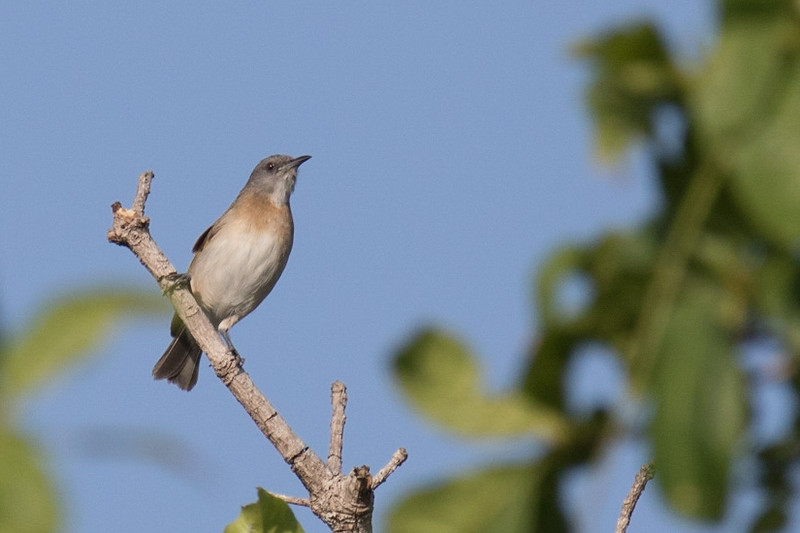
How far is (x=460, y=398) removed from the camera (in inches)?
37.4

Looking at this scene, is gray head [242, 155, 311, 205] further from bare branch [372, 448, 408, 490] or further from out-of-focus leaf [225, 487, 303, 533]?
out-of-focus leaf [225, 487, 303, 533]

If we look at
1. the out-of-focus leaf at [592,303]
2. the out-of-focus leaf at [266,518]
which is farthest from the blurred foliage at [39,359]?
the out-of-focus leaf at [266,518]

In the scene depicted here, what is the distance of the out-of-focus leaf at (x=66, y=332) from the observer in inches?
33.4

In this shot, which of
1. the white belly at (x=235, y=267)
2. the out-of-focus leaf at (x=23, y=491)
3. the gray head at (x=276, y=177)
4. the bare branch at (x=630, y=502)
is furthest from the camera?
the gray head at (x=276, y=177)

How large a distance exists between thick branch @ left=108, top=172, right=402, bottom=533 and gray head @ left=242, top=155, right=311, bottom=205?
16.8 feet

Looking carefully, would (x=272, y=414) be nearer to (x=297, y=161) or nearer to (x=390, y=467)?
(x=390, y=467)

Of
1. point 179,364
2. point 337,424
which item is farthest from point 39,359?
point 179,364

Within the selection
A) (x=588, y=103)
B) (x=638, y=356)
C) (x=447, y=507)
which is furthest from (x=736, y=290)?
(x=447, y=507)

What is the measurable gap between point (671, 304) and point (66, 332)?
55 centimetres

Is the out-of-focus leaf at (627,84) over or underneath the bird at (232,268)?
underneath

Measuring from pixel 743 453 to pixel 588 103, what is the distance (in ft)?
1.15

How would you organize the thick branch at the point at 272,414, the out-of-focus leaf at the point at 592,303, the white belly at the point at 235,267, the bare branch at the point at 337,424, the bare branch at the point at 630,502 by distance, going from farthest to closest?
the white belly at the point at 235,267 → the bare branch at the point at 337,424 → the thick branch at the point at 272,414 → the bare branch at the point at 630,502 → the out-of-focus leaf at the point at 592,303

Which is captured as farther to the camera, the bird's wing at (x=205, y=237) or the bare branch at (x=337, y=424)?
the bird's wing at (x=205, y=237)

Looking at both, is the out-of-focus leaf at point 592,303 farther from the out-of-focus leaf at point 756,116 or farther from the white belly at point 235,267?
the white belly at point 235,267
